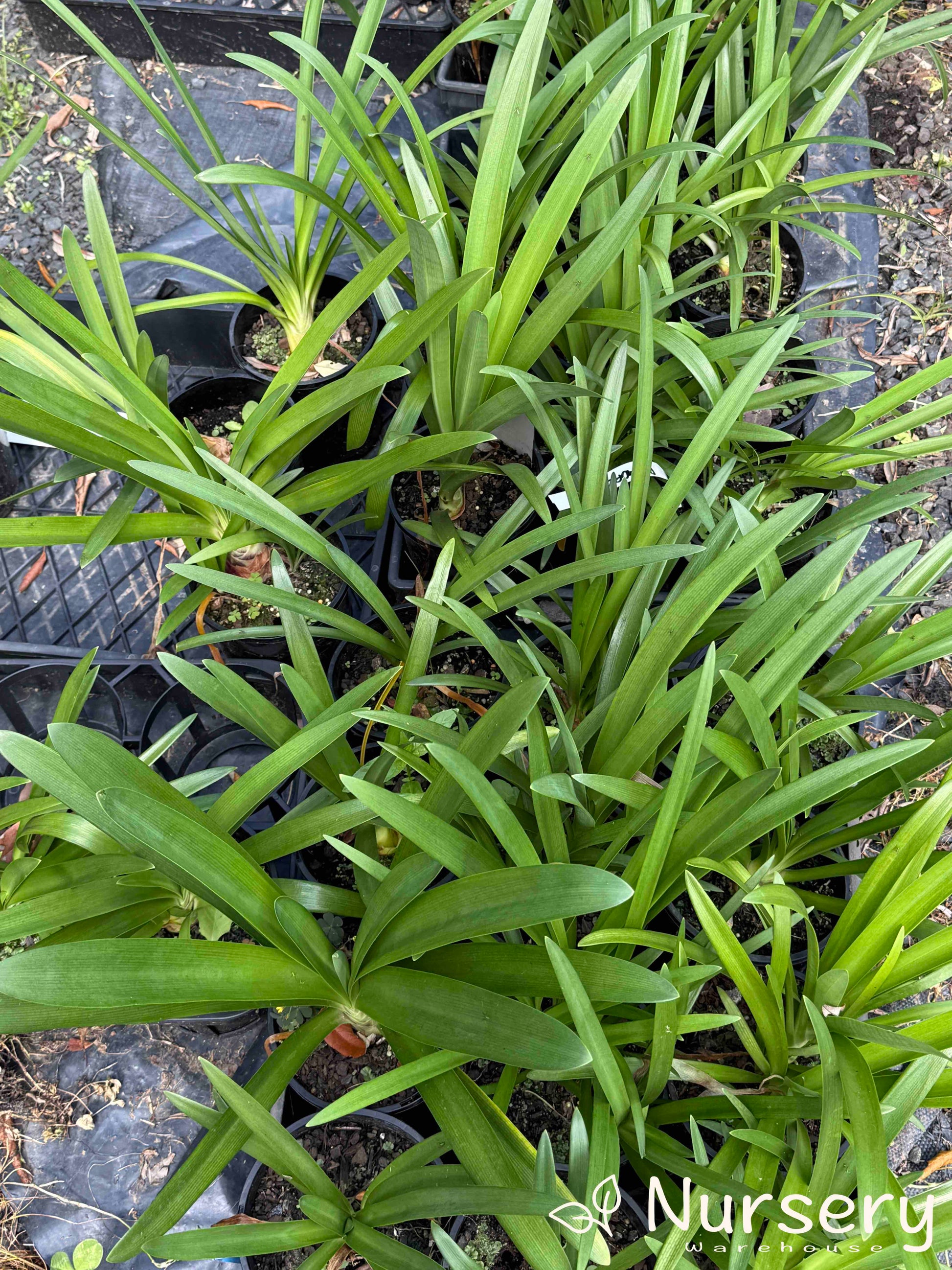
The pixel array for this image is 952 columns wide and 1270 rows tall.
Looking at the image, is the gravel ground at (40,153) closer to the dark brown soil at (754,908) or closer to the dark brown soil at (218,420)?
the dark brown soil at (218,420)

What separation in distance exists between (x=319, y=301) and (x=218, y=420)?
0.26 m

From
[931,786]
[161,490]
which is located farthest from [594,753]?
[161,490]

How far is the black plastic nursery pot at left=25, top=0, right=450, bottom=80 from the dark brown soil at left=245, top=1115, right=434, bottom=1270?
1894 millimetres

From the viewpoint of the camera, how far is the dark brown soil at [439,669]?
41.7 inches

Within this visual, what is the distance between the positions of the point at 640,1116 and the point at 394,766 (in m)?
0.38


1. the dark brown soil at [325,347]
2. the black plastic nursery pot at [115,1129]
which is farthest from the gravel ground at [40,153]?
the black plastic nursery pot at [115,1129]

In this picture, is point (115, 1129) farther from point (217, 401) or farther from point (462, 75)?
point (462, 75)

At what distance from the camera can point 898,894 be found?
0.71 m

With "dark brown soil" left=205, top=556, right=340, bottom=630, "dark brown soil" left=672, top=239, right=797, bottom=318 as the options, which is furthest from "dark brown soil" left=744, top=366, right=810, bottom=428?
"dark brown soil" left=205, top=556, right=340, bottom=630

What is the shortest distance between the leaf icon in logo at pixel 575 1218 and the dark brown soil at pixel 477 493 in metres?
0.79

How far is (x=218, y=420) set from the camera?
1.31m

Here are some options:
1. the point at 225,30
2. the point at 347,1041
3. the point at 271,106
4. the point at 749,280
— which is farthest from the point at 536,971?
the point at 225,30

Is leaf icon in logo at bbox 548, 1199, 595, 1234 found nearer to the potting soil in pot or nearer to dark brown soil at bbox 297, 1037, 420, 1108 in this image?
dark brown soil at bbox 297, 1037, 420, 1108

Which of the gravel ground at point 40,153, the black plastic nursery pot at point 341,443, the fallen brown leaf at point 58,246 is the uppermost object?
the gravel ground at point 40,153
